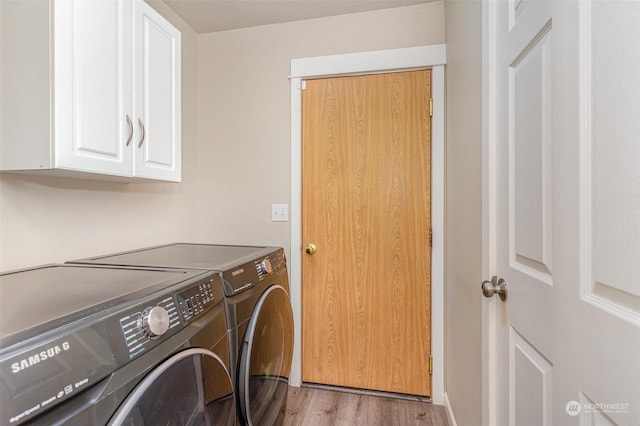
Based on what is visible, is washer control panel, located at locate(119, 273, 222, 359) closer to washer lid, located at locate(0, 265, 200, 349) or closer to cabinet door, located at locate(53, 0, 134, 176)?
washer lid, located at locate(0, 265, 200, 349)

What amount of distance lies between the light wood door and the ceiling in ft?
1.38

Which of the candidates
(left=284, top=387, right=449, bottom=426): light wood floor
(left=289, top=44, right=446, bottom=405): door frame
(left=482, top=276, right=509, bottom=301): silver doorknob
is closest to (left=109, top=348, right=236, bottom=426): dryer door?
(left=482, top=276, right=509, bottom=301): silver doorknob

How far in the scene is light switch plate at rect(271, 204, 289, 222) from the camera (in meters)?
2.11

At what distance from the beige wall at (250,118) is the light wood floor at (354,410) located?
3.20 ft

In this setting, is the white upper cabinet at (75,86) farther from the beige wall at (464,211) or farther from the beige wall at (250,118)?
the beige wall at (464,211)

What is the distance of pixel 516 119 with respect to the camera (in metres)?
0.91

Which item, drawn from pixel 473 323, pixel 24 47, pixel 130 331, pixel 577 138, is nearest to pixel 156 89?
pixel 24 47

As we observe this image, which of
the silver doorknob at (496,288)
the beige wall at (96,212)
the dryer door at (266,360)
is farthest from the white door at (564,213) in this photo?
the beige wall at (96,212)

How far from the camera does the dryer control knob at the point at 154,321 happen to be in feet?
2.23

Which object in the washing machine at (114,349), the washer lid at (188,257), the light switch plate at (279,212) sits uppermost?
the light switch plate at (279,212)

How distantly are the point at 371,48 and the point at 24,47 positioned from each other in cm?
170

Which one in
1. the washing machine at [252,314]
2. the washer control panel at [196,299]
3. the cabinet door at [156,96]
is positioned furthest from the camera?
the cabinet door at [156,96]

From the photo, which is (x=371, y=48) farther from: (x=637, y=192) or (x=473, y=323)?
(x=637, y=192)

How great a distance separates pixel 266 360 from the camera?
1.26 m
